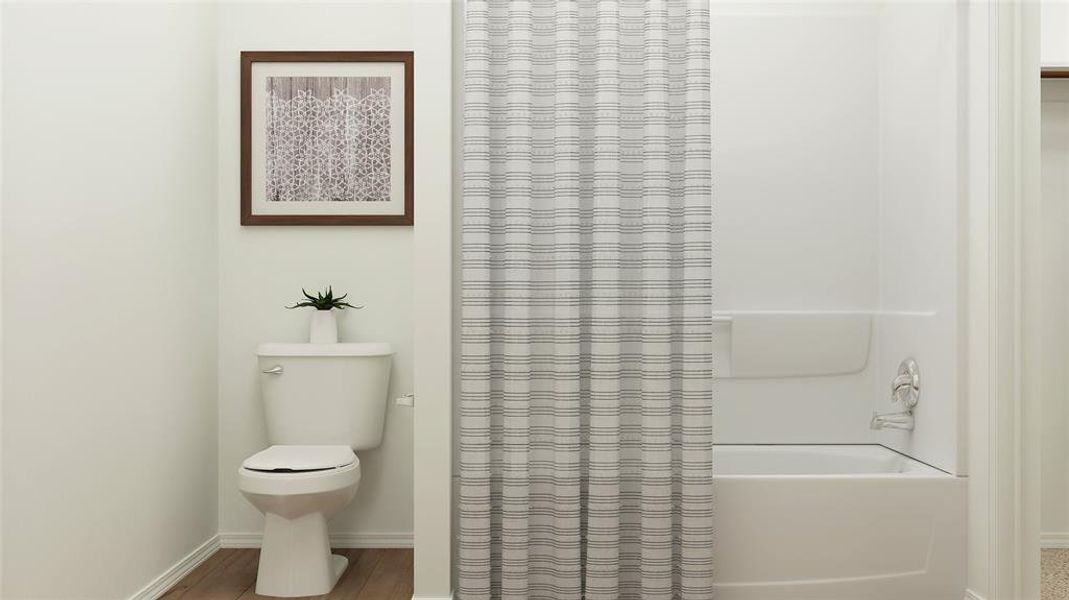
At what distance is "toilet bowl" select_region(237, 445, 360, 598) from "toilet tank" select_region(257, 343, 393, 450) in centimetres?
19

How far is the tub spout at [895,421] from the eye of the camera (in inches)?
108

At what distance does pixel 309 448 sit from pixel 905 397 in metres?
2.01

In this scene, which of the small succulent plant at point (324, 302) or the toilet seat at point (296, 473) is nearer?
the toilet seat at point (296, 473)

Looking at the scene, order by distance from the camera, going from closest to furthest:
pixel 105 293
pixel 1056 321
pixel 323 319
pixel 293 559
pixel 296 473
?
pixel 105 293
pixel 296 473
pixel 293 559
pixel 323 319
pixel 1056 321

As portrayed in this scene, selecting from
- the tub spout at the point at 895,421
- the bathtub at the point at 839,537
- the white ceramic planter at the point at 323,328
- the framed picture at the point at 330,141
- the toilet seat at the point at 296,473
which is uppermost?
the framed picture at the point at 330,141

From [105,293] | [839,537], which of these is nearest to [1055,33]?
[839,537]

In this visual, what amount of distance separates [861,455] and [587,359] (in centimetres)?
120

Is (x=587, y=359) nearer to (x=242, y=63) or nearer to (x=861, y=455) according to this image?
(x=861, y=455)

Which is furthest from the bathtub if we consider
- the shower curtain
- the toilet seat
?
the toilet seat

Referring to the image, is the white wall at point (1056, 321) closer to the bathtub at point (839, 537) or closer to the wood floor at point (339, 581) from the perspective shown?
the bathtub at point (839, 537)

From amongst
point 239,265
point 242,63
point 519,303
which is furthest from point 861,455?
point 242,63

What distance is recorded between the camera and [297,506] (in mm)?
2504

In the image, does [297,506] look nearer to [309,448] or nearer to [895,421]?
[309,448]

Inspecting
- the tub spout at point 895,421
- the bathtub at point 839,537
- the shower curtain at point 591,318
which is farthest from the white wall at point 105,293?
the tub spout at point 895,421
